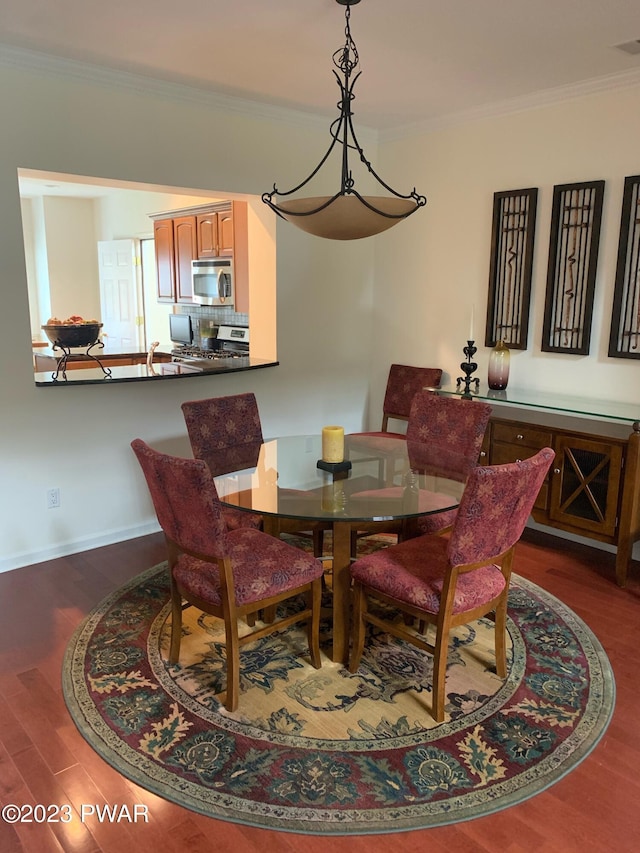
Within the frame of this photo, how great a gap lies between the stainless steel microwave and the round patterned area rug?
9.95 feet

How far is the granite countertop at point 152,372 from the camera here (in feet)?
11.5

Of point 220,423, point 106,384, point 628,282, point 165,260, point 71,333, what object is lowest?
point 220,423

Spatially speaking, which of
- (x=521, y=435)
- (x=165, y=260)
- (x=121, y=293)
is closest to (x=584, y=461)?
(x=521, y=435)

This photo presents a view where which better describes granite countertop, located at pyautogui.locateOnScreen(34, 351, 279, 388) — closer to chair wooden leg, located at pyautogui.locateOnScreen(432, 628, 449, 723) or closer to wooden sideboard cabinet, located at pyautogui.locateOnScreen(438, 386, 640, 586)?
wooden sideboard cabinet, located at pyautogui.locateOnScreen(438, 386, 640, 586)

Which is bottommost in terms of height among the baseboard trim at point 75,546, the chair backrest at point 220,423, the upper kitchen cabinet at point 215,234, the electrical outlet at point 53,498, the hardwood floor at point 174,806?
the hardwood floor at point 174,806

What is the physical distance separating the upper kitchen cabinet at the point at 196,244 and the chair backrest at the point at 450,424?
209cm

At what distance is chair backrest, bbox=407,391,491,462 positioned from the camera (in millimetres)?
3305

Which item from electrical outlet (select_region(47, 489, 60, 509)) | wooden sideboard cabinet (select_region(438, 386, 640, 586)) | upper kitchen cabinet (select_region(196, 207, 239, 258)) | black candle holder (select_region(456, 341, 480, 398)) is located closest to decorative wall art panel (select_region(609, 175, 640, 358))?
wooden sideboard cabinet (select_region(438, 386, 640, 586))

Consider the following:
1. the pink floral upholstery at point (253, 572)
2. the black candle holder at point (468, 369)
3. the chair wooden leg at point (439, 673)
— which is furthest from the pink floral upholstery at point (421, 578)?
the black candle holder at point (468, 369)

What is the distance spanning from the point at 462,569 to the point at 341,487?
645 millimetres

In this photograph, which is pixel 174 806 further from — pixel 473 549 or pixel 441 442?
pixel 441 442

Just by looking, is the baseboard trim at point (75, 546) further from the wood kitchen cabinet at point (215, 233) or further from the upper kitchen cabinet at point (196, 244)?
the wood kitchen cabinet at point (215, 233)

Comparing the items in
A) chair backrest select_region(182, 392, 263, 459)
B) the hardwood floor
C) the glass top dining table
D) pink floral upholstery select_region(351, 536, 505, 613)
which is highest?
chair backrest select_region(182, 392, 263, 459)

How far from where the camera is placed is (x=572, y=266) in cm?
373
